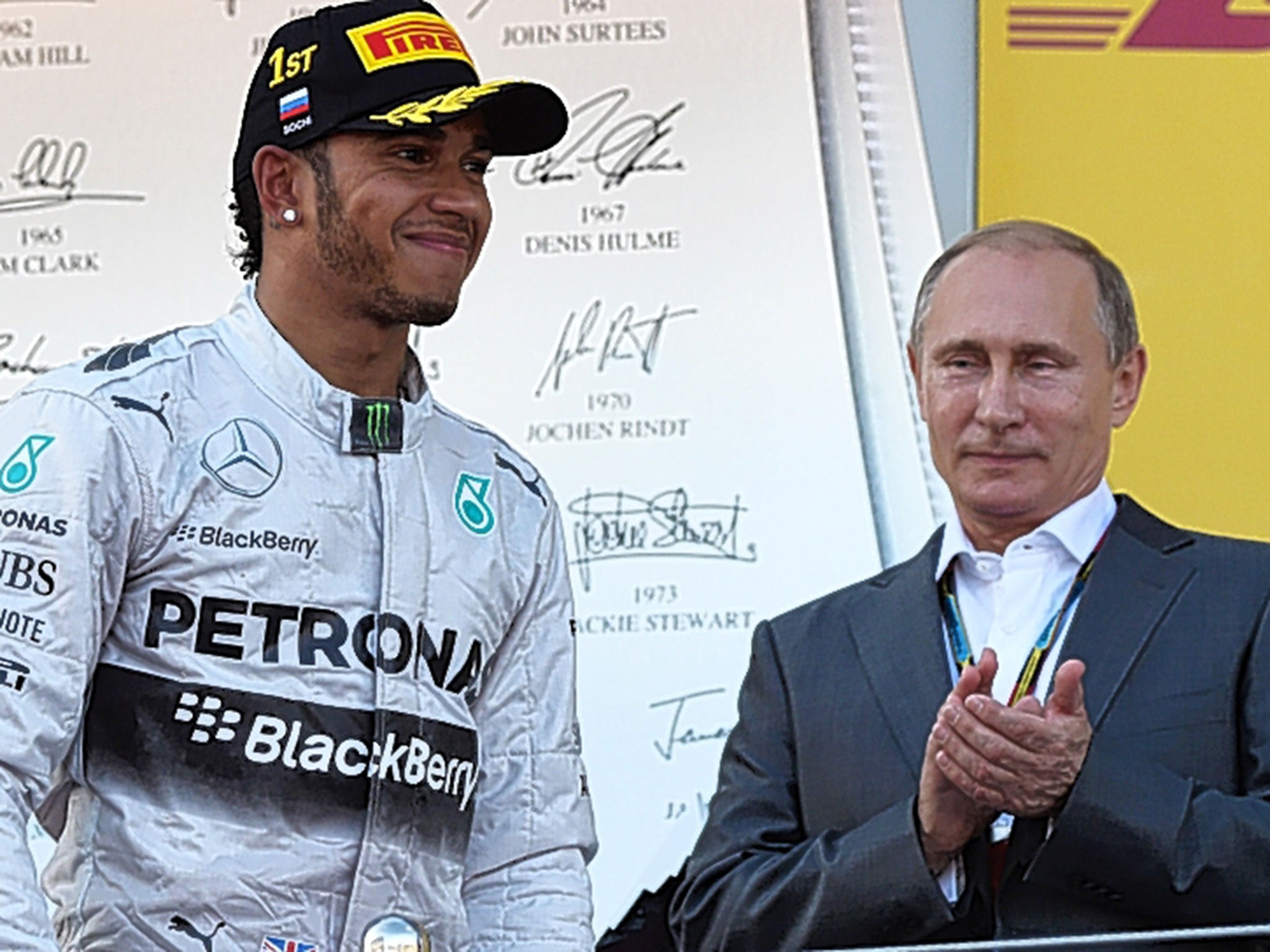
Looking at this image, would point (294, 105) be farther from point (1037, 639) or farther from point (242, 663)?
point (1037, 639)

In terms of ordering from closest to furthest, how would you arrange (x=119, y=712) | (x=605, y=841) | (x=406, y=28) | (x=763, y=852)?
(x=119, y=712), (x=406, y=28), (x=763, y=852), (x=605, y=841)

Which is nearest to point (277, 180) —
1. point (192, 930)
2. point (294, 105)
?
point (294, 105)

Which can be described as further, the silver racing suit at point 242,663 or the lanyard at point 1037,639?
the lanyard at point 1037,639

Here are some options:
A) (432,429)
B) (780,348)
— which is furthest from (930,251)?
(432,429)

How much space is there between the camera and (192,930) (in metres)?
1.77

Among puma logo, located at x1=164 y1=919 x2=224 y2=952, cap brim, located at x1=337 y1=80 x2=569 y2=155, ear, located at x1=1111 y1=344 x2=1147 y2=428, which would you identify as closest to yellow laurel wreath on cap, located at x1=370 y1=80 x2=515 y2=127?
cap brim, located at x1=337 y1=80 x2=569 y2=155

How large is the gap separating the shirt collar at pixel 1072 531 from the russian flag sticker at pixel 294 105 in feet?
2.98

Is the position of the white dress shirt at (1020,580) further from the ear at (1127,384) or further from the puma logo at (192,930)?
the puma logo at (192,930)

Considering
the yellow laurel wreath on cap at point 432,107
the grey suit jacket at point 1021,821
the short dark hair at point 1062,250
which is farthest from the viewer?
the short dark hair at point 1062,250

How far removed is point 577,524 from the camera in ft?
10.00

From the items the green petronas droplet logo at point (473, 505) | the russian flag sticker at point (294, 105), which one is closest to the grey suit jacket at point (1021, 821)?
the green petronas droplet logo at point (473, 505)

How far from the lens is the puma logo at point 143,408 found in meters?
1.82

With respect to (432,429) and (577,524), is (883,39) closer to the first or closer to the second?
(577,524)

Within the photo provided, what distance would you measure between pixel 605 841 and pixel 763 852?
0.71 meters
